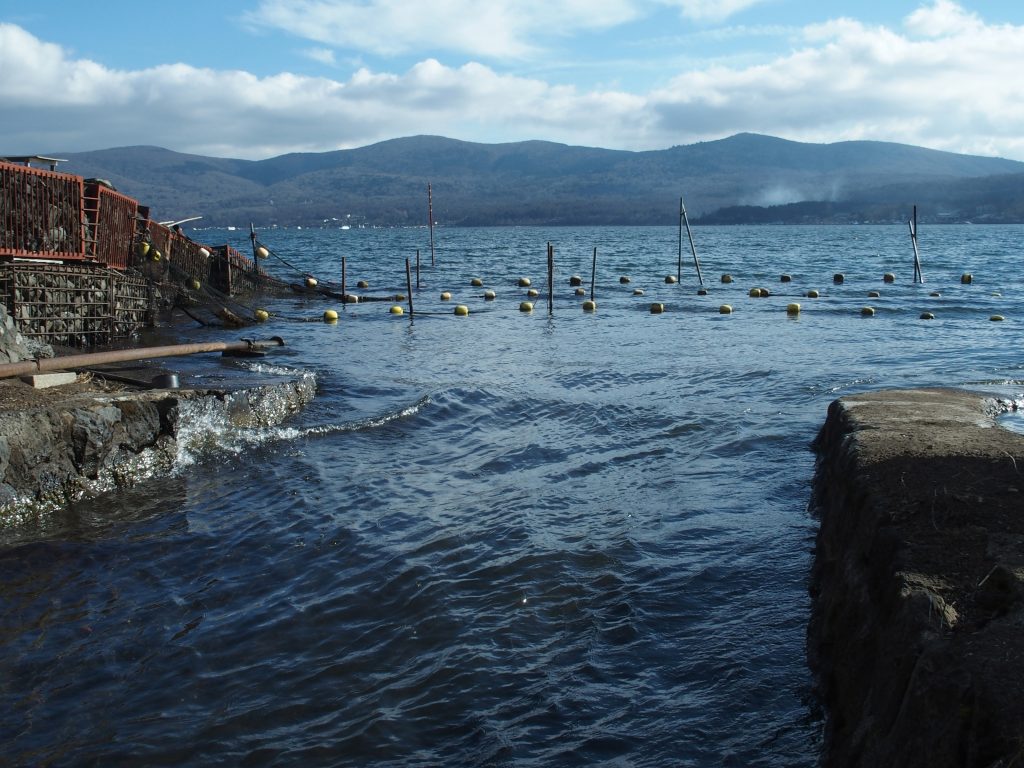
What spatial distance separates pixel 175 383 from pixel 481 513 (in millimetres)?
6073

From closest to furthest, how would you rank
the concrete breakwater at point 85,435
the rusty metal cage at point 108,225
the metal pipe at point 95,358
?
the concrete breakwater at point 85,435
the metal pipe at point 95,358
the rusty metal cage at point 108,225

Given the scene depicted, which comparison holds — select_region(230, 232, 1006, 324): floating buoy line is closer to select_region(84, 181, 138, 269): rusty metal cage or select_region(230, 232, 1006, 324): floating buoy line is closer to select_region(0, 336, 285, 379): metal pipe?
select_region(84, 181, 138, 269): rusty metal cage

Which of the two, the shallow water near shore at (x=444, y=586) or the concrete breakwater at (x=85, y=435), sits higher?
the concrete breakwater at (x=85, y=435)

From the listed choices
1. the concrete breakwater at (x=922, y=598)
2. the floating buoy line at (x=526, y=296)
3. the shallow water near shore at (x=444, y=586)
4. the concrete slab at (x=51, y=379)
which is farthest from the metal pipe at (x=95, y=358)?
the concrete breakwater at (x=922, y=598)

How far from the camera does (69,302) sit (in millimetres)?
18391

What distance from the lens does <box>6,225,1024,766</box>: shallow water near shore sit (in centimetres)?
623

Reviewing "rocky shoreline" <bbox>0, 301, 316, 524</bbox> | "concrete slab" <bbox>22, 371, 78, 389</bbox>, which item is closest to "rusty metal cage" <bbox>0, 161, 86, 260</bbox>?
"rocky shoreline" <bbox>0, 301, 316, 524</bbox>

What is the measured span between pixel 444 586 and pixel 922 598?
4.64 m

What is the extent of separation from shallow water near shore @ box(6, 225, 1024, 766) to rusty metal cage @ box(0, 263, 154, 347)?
2584 millimetres

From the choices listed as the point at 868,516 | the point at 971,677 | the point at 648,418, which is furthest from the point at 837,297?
the point at 971,677

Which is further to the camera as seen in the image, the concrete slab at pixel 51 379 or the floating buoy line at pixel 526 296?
the floating buoy line at pixel 526 296

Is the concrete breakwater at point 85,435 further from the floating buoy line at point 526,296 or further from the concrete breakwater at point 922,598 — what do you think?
the floating buoy line at point 526,296

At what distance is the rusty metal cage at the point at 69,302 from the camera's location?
16.6 m

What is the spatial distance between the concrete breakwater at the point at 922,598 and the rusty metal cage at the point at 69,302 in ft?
44.2
